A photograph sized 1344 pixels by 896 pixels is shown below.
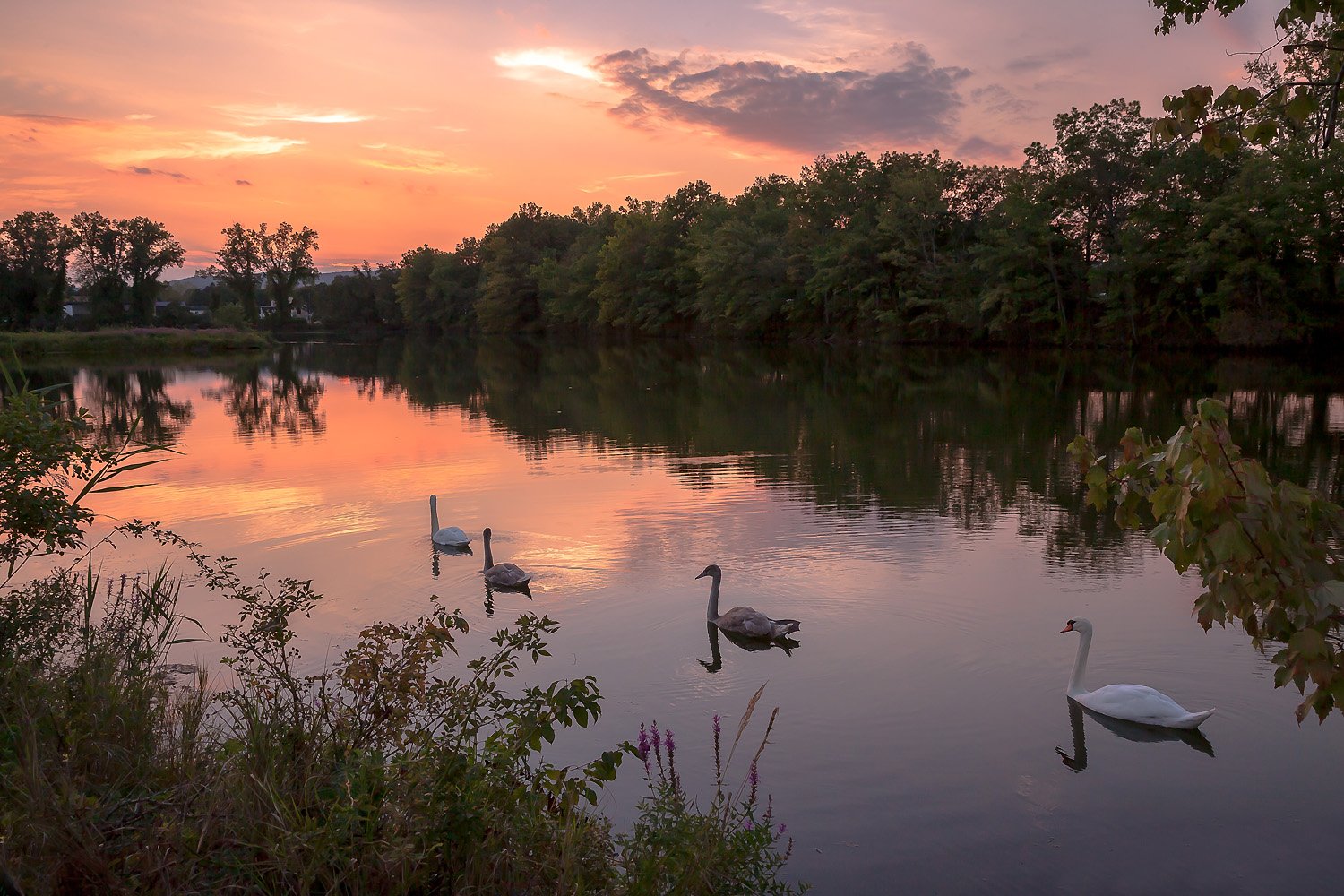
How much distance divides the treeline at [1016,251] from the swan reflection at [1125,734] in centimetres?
4037

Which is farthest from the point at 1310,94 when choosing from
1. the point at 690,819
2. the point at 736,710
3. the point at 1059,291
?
the point at 1059,291

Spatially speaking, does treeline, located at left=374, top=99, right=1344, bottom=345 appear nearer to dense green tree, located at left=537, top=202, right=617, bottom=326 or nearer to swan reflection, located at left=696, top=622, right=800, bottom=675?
dense green tree, located at left=537, top=202, right=617, bottom=326

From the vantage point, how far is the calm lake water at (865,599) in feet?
20.4

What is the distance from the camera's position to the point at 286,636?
554cm

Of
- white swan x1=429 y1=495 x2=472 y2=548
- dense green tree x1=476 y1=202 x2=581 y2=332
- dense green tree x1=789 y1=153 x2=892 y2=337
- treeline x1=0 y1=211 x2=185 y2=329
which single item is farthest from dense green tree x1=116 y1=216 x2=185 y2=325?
white swan x1=429 y1=495 x2=472 y2=548

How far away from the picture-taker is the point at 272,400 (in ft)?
117

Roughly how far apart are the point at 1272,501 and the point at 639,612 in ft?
26.2

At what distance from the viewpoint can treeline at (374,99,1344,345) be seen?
141ft

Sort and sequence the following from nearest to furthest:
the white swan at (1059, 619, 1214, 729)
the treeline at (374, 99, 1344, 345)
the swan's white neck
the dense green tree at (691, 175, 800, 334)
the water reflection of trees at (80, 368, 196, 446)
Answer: the white swan at (1059, 619, 1214, 729)
the swan's white neck
the water reflection of trees at (80, 368, 196, 446)
the treeline at (374, 99, 1344, 345)
the dense green tree at (691, 175, 800, 334)

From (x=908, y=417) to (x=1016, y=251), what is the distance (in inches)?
1103

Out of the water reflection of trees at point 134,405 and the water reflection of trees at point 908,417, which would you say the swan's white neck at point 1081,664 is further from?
the water reflection of trees at point 134,405

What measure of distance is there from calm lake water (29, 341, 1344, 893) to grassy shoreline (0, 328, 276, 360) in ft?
135

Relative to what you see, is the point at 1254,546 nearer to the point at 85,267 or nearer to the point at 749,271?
the point at 749,271

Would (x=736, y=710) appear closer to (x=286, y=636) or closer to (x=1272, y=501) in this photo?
(x=286, y=636)
